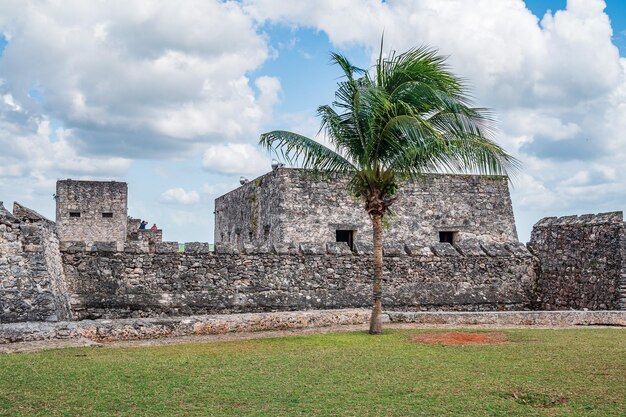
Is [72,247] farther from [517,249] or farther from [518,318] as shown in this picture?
[517,249]

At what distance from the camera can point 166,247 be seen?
13141 mm

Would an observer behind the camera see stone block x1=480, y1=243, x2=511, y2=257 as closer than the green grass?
No

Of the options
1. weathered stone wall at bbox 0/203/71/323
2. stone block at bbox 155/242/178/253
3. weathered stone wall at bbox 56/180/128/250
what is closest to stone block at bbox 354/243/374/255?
stone block at bbox 155/242/178/253

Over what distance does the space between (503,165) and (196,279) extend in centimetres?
598

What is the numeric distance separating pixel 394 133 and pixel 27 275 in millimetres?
5878

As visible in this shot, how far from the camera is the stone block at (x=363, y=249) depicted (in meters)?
14.2

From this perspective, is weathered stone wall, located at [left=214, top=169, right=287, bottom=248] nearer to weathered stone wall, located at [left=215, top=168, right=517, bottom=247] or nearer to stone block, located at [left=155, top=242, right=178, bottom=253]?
weathered stone wall, located at [left=215, top=168, right=517, bottom=247]

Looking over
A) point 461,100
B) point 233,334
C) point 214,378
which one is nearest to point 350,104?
point 461,100

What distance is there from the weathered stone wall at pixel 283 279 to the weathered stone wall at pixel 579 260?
17.6 inches

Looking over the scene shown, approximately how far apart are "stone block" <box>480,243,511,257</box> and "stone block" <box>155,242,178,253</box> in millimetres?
6654

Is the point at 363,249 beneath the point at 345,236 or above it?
beneath

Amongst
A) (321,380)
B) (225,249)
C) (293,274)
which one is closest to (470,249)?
(293,274)

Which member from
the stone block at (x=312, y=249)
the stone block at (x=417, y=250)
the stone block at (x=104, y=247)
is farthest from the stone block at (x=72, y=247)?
the stone block at (x=417, y=250)

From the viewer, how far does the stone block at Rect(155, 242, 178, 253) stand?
13.1 metres
